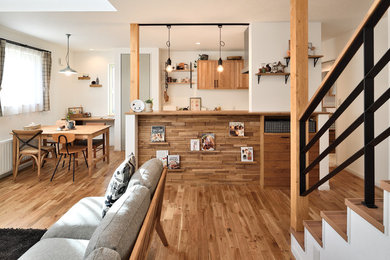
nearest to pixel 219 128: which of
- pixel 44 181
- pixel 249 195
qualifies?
pixel 249 195

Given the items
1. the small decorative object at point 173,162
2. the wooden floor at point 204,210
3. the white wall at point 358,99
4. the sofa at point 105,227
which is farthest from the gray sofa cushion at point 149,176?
the white wall at point 358,99

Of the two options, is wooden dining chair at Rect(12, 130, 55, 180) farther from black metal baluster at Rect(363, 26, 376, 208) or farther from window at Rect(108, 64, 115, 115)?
black metal baluster at Rect(363, 26, 376, 208)

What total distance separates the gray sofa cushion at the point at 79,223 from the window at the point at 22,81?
374 cm

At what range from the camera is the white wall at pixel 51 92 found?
16.2ft

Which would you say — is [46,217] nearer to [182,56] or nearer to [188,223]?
[188,223]

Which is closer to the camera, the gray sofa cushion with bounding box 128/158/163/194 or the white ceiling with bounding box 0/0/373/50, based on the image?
the gray sofa cushion with bounding box 128/158/163/194

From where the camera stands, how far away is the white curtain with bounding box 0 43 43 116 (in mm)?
4864

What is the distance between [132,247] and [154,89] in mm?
5976

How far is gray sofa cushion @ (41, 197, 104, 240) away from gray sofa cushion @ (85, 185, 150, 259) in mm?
587

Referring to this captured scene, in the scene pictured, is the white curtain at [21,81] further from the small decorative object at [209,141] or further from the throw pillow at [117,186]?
the throw pillow at [117,186]

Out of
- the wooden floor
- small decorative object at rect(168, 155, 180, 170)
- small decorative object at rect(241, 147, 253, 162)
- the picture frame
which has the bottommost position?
the wooden floor

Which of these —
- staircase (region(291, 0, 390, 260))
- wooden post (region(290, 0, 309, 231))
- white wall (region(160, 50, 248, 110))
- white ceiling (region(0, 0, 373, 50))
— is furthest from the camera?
white wall (region(160, 50, 248, 110))

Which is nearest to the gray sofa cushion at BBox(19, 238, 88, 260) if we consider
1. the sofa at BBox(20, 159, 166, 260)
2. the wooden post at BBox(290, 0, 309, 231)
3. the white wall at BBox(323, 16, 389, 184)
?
the sofa at BBox(20, 159, 166, 260)

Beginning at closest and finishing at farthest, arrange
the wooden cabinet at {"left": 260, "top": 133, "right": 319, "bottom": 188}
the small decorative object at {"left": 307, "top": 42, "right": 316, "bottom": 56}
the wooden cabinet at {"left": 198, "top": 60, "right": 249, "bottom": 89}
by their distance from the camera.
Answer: the wooden cabinet at {"left": 260, "top": 133, "right": 319, "bottom": 188}
the small decorative object at {"left": 307, "top": 42, "right": 316, "bottom": 56}
the wooden cabinet at {"left": 198, "top": 60, "right": 249, "bottom": 89}
